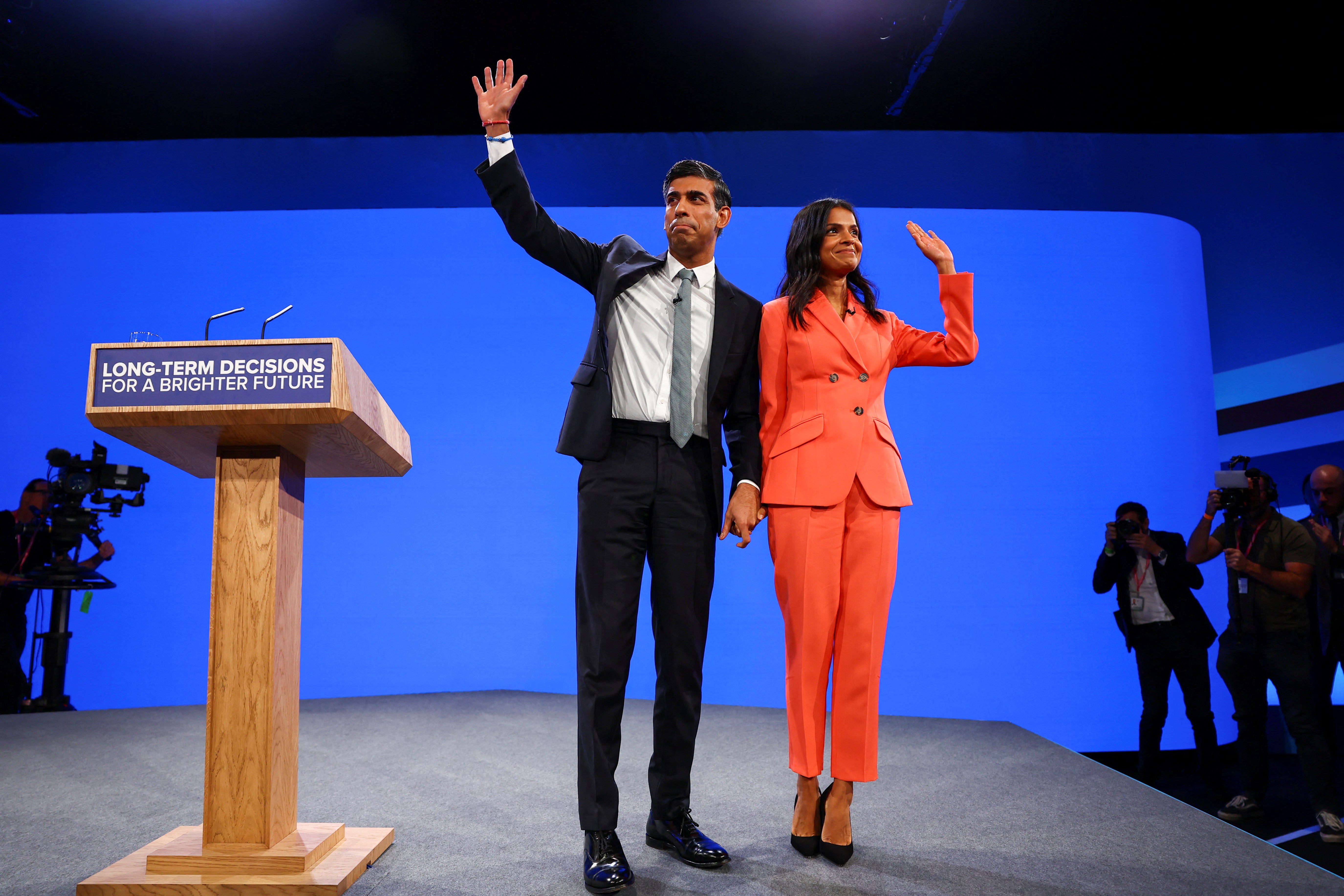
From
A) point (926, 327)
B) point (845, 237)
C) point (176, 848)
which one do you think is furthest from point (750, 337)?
point (926, 327)

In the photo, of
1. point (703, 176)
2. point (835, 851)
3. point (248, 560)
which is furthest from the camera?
point (703, 176)

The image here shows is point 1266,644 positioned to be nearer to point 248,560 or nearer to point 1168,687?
point 1168,687

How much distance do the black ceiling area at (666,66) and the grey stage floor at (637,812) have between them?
3457mm

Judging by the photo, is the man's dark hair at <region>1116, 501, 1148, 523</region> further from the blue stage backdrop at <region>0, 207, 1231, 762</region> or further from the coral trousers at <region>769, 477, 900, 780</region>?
the coral trousers at <region>769, 477, 900, 780</region>

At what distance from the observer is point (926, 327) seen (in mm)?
4285

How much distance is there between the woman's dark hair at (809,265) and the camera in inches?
72.9

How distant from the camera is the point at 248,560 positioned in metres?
1.46

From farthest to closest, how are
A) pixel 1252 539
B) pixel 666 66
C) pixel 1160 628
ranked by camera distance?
pixel 666 66 → pixel 1160 628 → pixel 1252 539

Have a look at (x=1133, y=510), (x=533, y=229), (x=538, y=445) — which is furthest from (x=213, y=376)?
(x=1133, y=510)

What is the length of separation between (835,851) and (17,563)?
13.0ft

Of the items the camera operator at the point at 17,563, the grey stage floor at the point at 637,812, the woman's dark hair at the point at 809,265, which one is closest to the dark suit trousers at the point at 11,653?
the camera operator at the point at 17,563

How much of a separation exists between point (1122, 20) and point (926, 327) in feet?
6.30

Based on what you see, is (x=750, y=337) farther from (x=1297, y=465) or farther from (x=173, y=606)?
(x=1297, y=465)

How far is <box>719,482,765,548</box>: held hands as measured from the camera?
1.79 meters
